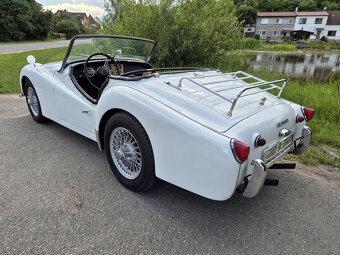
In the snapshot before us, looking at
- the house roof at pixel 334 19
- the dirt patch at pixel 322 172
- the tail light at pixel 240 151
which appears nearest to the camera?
the tail light at pixel 240 151

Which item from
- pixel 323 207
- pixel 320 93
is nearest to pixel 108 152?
pixel 323 207

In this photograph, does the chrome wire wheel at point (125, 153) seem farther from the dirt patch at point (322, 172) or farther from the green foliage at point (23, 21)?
the green foliage at point (23, 21)

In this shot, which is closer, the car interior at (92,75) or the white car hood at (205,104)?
the white car hood at (205,104)

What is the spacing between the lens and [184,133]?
1.71 m

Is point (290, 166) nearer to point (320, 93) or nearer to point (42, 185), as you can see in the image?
point (42, 185)

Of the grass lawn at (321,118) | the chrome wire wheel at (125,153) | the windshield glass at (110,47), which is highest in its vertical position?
the windshield glass at (110,47)

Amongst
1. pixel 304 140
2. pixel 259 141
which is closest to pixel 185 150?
pixel 259 141

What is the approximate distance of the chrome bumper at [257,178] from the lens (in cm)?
167

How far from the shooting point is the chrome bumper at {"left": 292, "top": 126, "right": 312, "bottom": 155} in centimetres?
239

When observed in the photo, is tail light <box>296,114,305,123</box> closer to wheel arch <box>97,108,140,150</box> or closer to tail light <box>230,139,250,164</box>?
tail light <box>230,139,250,164</box>

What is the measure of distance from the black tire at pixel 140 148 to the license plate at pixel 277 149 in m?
0.95

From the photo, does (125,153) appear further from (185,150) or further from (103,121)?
(185,150)

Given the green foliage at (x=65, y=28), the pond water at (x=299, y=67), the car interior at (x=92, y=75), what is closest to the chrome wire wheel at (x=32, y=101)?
the car interior at (x=92, y=75)

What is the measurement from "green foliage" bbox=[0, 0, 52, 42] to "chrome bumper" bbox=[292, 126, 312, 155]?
1453 inches
